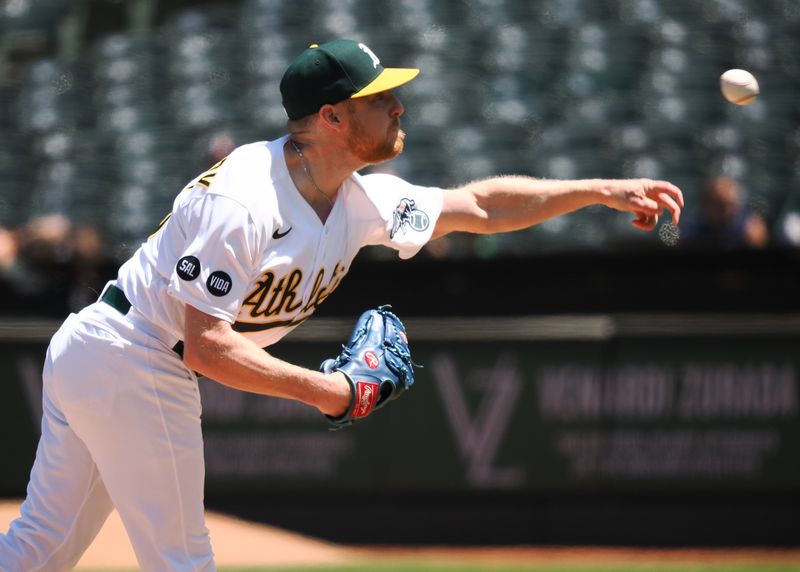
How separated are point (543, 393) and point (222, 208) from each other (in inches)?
192

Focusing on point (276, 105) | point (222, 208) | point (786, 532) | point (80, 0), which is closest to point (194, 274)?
point (222, 208)

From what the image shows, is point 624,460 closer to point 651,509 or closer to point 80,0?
point 651,509

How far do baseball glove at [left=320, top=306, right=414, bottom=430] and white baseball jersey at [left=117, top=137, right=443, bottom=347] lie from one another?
220 mm

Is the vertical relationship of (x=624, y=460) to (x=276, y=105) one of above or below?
below

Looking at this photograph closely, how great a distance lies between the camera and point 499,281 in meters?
8.16

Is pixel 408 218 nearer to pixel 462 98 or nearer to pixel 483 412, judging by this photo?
pixel 483 412

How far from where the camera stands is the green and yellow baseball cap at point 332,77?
12.1 feet

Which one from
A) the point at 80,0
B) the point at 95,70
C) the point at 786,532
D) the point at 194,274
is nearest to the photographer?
the point at 194,274

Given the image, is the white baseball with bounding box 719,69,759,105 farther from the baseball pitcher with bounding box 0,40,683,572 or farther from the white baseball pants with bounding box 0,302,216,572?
the white baseball pants with bounding box 0,302,216,572

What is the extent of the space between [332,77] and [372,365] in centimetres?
89

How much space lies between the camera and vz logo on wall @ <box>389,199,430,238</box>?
4.07 metres

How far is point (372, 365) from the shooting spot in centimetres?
361

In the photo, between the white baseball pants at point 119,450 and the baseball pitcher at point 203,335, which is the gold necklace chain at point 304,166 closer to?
the baseball pitcher at point 203,335

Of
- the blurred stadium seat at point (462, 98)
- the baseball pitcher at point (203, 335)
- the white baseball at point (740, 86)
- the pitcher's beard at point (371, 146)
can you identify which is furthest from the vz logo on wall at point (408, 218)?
the blurred stadium seat at point (462, 98)
